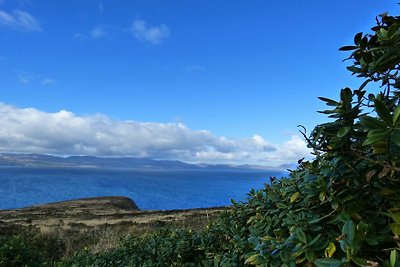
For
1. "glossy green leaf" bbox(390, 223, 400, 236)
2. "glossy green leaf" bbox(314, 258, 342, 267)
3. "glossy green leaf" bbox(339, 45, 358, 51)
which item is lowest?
"glossy green leaf" bbox(314, 258, 342, 267)

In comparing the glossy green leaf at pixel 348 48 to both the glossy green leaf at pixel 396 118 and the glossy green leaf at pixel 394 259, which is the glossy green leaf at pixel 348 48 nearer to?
the glossy green leaf at pixel 396 118

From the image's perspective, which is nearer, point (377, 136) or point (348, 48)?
point (377, 136)

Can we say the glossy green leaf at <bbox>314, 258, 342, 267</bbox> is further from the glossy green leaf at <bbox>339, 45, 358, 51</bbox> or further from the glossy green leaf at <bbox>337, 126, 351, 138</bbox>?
the glossy green leaf at <bbox>339, 45, 358, 51</bbox>

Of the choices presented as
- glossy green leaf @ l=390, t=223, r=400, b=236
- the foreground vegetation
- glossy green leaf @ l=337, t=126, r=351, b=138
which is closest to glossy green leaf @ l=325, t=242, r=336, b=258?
the foreground vegetation

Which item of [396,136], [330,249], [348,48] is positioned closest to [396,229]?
[330,249]

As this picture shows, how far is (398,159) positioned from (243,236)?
77.2 inches

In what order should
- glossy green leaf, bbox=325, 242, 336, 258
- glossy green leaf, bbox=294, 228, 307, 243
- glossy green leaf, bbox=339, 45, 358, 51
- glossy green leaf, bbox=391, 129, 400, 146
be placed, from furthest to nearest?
glossy green leaf, bbox=339, 45, 358, 51
glossy green leaf, bbox=294, 228, 307, 243
glossy green leaf, bbox=325, 242, 336, 258
glossy green leaf, bbox=391, 129, 400, 146

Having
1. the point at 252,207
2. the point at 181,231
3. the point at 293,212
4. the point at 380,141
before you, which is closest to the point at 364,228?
the point at 380,141

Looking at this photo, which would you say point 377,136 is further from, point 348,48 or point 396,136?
point 348,48

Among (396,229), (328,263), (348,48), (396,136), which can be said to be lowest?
(328,263)

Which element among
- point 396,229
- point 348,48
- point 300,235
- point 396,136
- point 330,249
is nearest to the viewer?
point 396,136

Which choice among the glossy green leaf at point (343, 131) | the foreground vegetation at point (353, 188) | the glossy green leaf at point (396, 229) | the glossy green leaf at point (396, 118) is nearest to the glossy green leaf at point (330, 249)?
the foreground vegetation at point (353, 188)

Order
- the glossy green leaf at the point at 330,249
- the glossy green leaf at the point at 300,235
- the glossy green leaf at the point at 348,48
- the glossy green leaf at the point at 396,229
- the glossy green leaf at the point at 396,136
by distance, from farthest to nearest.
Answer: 1. the glossy green leaf at the point at 348,48
2. the glossy green leaf at the point at 300,235
3. the glossy green leaf at the point at 330,249
4. the glossy green leaf at the point at 396,229
5. the glossy green leaf at the point at 396,136

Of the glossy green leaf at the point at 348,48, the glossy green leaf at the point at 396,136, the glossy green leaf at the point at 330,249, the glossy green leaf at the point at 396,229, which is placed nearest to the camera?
the glossy green leaf at the point at 396,136
